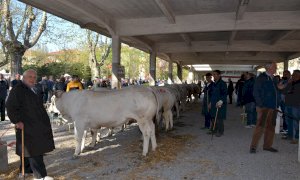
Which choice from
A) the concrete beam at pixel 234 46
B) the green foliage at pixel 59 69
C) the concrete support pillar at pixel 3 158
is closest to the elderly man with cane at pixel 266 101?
the concrete support pillar at pixel 3 158

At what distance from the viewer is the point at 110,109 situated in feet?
24.2

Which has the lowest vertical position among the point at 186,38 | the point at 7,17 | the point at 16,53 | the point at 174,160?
the point at 174,160

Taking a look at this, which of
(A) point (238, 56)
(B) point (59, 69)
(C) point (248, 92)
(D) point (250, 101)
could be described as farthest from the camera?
(B) point (59, 69)

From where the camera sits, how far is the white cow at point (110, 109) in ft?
24.2

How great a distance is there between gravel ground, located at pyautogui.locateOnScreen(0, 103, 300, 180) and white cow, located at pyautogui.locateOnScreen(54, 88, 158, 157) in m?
0.58

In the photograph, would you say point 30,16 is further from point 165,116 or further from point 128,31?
point 165,116

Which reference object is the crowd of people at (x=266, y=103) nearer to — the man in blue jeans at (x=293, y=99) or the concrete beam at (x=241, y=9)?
the man in blue jeans at (x=293, y=99)

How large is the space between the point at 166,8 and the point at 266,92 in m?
5.59

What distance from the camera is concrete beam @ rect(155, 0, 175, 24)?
10.8 m

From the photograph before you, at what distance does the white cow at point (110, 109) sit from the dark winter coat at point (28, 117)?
2.14 meters

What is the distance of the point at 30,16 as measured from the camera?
18.1 meters

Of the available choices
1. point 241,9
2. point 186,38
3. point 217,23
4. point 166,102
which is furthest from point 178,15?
point 166,102

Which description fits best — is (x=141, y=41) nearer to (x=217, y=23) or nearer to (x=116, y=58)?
(x=116, y=58)

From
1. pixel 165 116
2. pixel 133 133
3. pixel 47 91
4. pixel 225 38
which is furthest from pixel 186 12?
pixel 47 91
